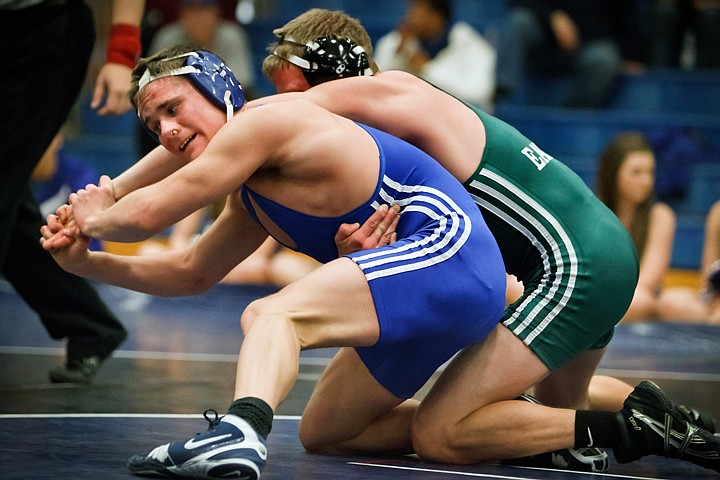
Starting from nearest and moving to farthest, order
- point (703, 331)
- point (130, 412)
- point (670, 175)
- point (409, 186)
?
point (409, 186)
point (130, 412)
point (703, 331)
point (670, 175)

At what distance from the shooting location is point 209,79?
298 centimetres

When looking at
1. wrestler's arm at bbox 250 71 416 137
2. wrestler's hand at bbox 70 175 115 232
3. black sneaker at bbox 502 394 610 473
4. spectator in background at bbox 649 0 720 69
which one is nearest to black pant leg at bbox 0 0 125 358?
wrestler's hand at bbox 70 175 115 232

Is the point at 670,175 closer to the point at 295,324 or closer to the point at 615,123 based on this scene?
the point at 615,123

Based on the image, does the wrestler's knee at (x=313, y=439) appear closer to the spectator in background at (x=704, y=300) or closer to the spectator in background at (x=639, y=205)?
the spectator in background at (x=639, y=205)

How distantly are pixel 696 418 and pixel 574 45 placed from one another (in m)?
6.16

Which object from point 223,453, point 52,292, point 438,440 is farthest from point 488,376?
point 52,292

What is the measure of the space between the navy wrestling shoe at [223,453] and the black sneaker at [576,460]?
0.93 m

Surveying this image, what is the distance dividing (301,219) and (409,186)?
0.27m

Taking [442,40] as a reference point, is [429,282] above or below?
above

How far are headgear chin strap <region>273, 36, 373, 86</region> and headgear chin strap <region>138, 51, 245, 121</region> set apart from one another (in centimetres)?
28

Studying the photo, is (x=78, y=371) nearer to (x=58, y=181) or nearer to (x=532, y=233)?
(x=532, y=233)

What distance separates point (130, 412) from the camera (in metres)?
3.71

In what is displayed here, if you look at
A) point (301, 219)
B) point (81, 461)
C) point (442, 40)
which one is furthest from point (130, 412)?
point (442, 40)

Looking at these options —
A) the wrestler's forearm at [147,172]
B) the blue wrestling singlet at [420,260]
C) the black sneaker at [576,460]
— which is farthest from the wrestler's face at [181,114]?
the black sneaker at [576,460]
